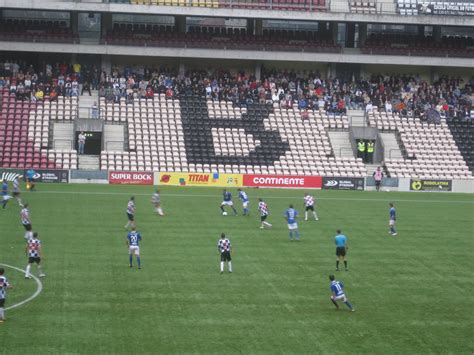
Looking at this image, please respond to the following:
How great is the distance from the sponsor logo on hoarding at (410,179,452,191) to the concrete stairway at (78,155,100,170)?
2176 cm

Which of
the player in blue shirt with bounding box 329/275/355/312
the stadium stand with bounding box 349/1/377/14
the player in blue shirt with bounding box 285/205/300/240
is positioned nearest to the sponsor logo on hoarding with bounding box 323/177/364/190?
the stadium stand with bounding box 349/1/377/14

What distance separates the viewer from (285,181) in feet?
215

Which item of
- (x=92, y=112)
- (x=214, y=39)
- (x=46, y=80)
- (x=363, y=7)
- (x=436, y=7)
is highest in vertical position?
(x=436, y=7)

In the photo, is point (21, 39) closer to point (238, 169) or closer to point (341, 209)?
point (238, 169)

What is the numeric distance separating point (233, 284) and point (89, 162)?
33.8 m

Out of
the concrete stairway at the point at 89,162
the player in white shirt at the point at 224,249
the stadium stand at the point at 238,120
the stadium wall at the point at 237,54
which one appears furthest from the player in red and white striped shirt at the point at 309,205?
the stadium wall at the point at 237,54

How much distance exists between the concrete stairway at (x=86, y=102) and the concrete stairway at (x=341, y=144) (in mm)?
17781

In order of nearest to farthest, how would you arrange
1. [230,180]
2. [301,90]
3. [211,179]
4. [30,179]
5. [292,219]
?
[292,219] → [30,179] → [211,179] → [230,180] → [301,90]

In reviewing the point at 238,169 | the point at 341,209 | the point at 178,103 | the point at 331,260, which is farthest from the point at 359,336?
the point at 178,103

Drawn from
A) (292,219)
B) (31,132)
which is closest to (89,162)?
(31,132)

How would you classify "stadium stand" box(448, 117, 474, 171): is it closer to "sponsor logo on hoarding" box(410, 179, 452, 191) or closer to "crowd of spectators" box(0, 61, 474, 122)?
→ "crowd of spectators" box(0, 61, 474, 122)

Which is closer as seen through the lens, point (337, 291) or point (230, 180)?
point (337, 291)

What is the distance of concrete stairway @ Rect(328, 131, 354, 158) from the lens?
7031 centimetres

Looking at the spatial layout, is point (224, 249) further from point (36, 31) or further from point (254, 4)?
point (36, 31)
